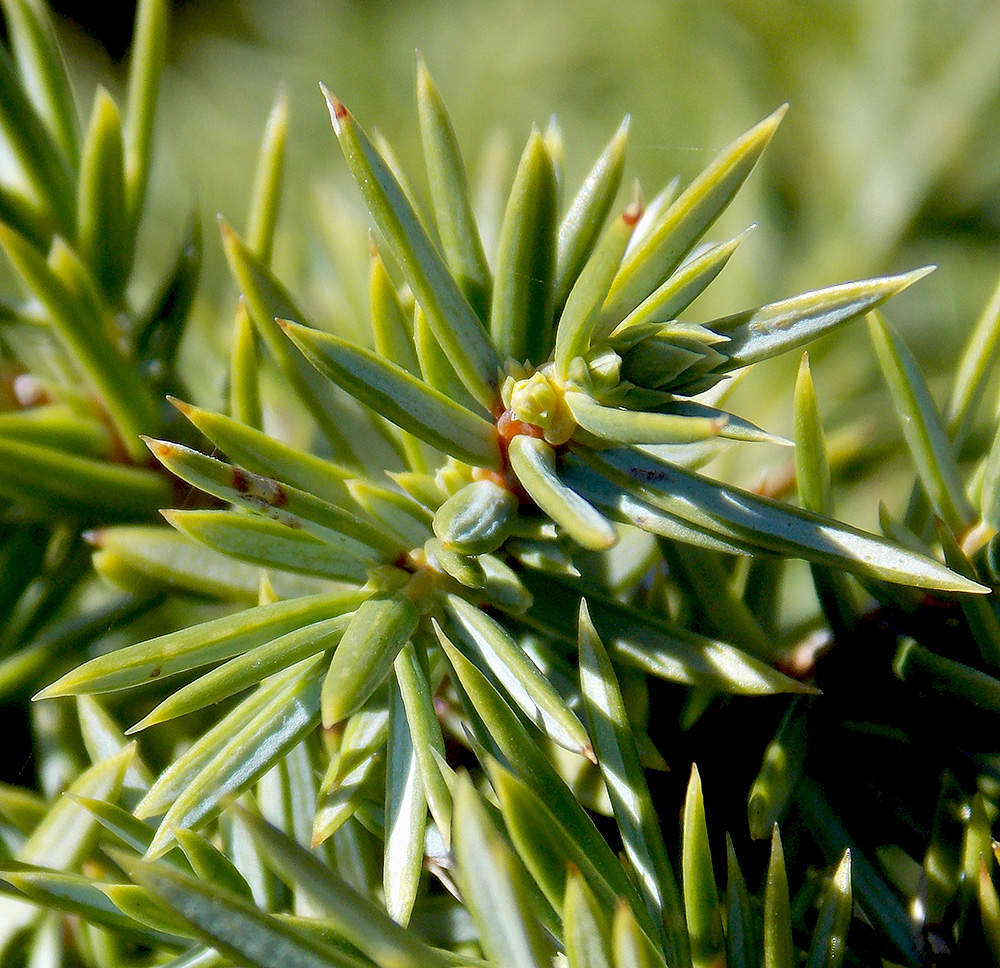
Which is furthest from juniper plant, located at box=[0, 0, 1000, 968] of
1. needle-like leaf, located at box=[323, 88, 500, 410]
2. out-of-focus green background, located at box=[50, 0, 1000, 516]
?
out-of-focus green background, located at box=[50, 0, 1000, 516]

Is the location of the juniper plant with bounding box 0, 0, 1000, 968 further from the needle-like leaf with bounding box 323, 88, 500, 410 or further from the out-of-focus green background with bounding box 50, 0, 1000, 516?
the out-of-focus green background with bounding box 50, 0, 1000, 516

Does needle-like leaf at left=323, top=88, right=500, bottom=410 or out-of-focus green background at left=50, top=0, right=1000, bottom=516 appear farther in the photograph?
out-of-focus green background at left=50, top=0, right=1000, bottom=516

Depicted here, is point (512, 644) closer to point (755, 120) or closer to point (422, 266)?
point (422, 266)

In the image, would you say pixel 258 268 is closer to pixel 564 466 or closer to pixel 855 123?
pixel 564 466

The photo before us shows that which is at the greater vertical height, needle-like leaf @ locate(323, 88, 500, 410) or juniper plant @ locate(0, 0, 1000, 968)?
needle-like leaf @ locate(323, 88, 500, 410)

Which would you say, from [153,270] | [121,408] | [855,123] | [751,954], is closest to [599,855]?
[751,954]

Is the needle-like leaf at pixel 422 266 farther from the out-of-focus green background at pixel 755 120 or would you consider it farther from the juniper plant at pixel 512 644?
the out-of-focus green background at pixel 755 120
